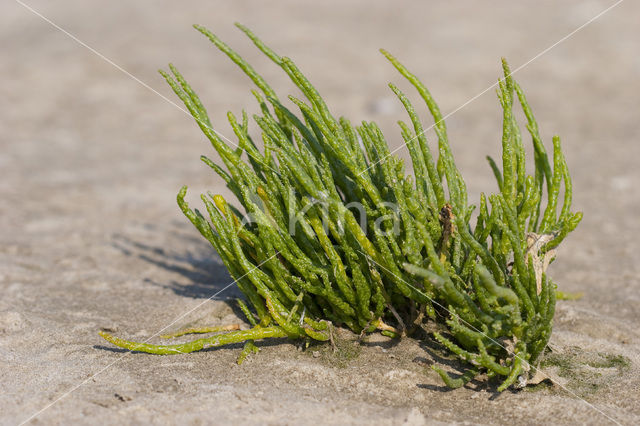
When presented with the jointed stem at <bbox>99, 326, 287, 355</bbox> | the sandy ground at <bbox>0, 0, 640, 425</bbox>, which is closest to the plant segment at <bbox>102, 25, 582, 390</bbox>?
the jointed stem at <bbox>99, 326, 287, 355</bbox>

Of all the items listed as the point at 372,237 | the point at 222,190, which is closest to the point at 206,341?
the point at 372,237

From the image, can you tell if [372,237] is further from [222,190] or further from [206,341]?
[222,190]

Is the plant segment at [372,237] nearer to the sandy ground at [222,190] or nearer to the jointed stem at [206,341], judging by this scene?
the jointed stem at [206,341]

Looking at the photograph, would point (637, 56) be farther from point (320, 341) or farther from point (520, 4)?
point (320, 341)

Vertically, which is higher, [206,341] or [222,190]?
[222,190]

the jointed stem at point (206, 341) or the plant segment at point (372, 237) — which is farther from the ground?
the plant segment at point (372, 237)

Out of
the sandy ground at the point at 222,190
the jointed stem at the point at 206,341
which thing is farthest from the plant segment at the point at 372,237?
the sandy ground at the point at 222,190
